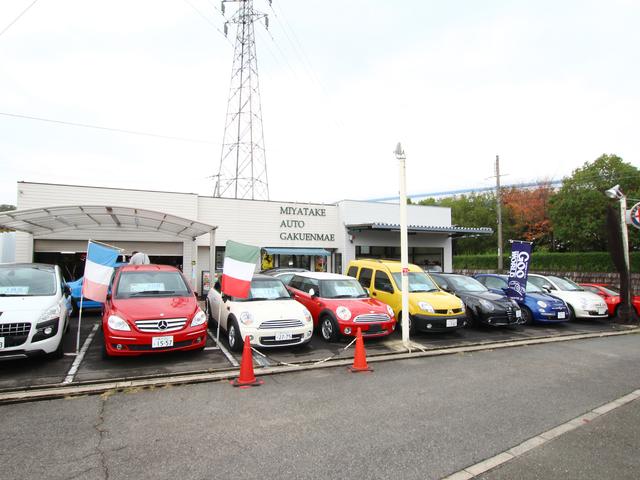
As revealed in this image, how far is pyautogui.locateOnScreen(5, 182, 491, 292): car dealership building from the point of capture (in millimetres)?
12677

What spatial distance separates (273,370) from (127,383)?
6.94 feet

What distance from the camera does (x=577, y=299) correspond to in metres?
11.8

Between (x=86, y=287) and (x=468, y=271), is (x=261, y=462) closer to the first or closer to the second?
(x=86, y=287)

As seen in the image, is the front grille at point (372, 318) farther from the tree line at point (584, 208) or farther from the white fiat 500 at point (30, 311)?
the tree line at point (584, 208)

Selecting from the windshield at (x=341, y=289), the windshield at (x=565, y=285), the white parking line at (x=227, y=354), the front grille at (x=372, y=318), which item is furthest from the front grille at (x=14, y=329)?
the windshield at (x=565, y=285)

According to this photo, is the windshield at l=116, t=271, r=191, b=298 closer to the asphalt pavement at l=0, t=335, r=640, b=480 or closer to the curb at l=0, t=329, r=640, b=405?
the curb at l=0, t=329, r=640, b=405

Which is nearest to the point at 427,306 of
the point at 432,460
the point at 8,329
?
the point at 432,460

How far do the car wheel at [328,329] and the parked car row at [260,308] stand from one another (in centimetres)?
2

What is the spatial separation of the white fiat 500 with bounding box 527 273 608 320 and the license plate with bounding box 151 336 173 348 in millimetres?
11387

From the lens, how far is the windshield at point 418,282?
384 inches

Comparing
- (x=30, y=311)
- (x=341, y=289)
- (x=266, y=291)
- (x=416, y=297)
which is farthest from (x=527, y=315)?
(x=30, y=311)

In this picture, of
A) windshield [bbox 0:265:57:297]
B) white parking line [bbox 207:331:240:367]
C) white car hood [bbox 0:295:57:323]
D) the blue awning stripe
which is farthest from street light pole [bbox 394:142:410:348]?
the blue awning stripe

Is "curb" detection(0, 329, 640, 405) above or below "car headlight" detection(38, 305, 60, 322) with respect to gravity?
below

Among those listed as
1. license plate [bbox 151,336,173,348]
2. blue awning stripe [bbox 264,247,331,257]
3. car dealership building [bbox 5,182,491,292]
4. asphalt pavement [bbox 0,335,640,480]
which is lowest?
asphalt pavement [bbox 0,335,640,480]
